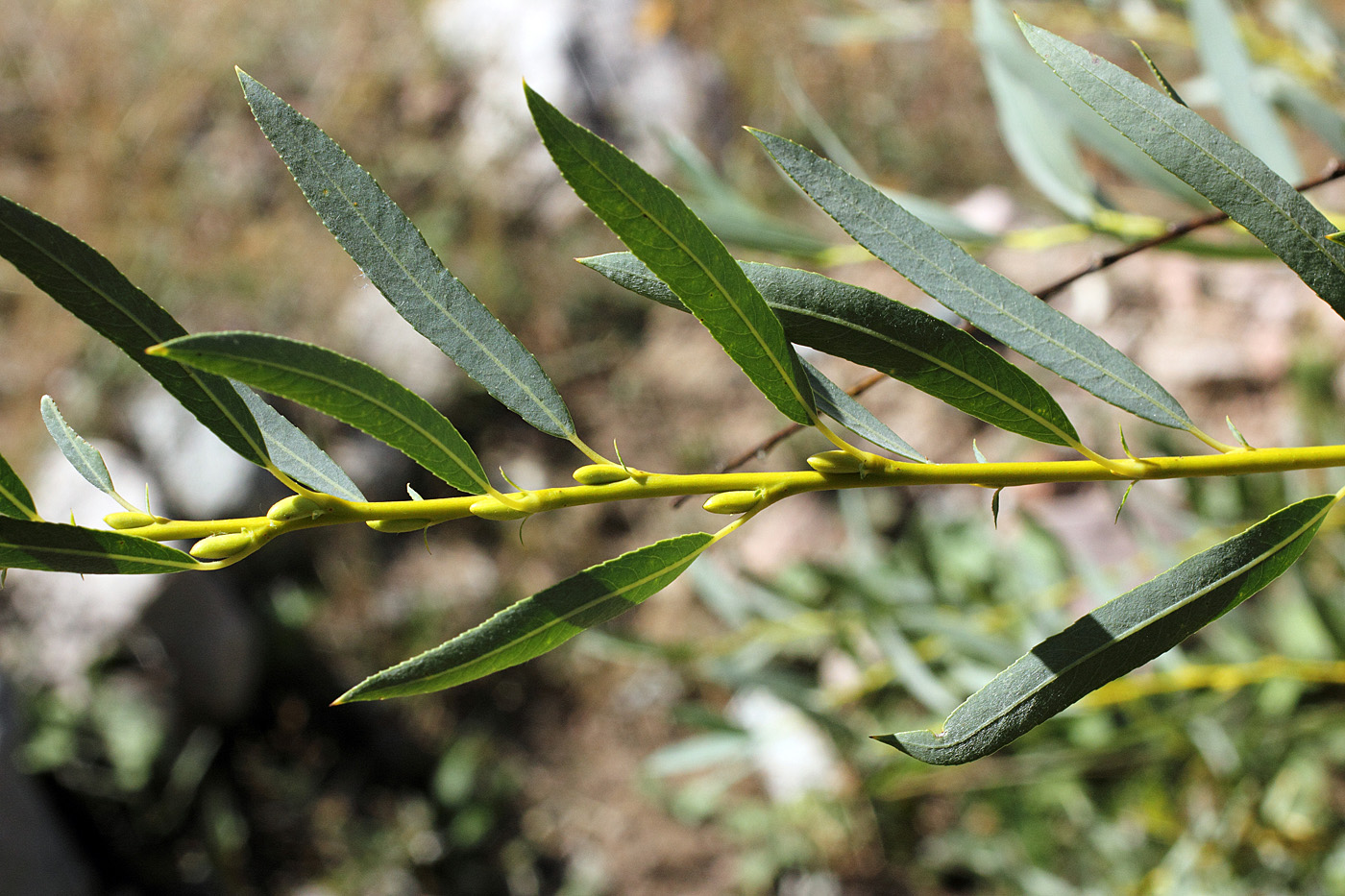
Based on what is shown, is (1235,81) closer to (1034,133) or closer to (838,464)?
(1034,133)

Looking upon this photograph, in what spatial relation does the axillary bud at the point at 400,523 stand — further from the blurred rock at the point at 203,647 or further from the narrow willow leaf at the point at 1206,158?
the blurred rock at the point at 203,647

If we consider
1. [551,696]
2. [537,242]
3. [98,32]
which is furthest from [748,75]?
[98,32]

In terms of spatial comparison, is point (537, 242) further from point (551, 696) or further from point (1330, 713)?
point (1330, 713)

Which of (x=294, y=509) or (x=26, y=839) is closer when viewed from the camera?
(x=294, y=509)

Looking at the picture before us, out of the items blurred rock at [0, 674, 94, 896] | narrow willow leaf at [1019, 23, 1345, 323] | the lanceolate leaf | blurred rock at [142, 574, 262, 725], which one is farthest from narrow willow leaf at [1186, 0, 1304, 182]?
blurred rock at [0, 674, 94, 896]

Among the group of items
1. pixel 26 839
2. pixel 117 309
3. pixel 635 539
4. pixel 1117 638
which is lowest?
pixel 26 839

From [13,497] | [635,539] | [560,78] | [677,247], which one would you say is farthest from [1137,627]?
[560,78]
